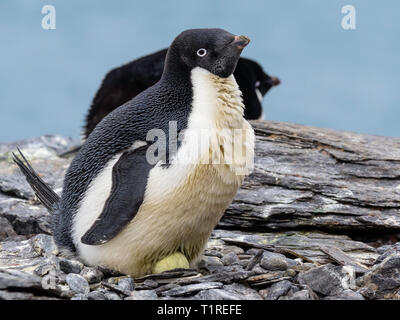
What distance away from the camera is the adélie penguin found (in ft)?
10.8

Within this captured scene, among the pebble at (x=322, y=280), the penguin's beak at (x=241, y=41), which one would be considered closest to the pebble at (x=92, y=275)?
the pebble at (x=322, y=280)

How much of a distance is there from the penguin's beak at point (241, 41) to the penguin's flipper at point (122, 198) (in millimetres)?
695

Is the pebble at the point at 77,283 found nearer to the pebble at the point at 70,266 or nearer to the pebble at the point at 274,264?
the pebble at the point at 70,266

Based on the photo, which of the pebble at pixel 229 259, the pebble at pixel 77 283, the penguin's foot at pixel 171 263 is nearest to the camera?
the pebble at pixel 77 283

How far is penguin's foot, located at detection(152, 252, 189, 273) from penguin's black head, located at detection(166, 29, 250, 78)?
967 mm

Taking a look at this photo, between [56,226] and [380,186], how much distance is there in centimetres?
260

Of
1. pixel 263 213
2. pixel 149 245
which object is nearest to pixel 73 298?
pixel 149 245

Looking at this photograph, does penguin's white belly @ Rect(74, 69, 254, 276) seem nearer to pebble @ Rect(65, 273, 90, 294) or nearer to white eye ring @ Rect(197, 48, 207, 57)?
white eye ring @ Rect(197, 48, 207, 57)

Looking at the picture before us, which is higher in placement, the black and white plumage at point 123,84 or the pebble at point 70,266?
the black and white plumage at point 123,84

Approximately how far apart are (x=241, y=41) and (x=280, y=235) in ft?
6.09

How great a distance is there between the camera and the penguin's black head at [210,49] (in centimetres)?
341

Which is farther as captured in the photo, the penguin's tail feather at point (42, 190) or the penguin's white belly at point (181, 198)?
the penguin's tail feather at point (42, 190)
